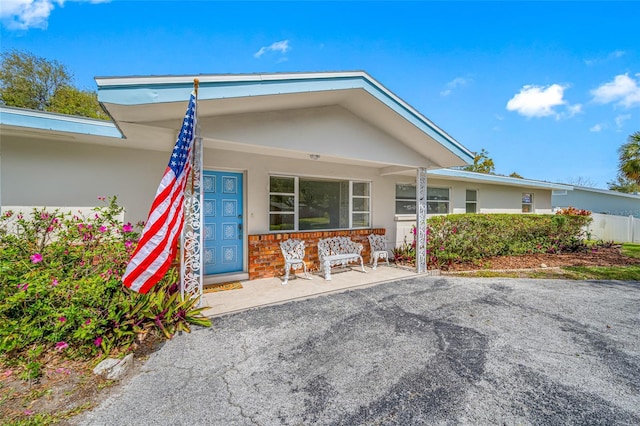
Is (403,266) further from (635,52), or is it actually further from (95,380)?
(635,52)

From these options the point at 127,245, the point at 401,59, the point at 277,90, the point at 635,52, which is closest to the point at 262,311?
the point at 127,245

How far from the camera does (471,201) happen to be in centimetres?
1175

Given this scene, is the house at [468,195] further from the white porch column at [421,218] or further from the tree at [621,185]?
the tree at [621,185]

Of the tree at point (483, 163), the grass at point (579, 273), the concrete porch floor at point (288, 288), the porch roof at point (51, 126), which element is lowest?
the grass at point (579, 273)

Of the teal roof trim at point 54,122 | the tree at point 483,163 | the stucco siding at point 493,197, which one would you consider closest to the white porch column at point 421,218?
the stucco siding at point 493,197

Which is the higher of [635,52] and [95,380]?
[635,52]

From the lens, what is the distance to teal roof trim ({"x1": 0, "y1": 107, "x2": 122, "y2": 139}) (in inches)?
167

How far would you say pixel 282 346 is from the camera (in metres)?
3.71

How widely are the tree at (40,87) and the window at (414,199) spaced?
20.7 m

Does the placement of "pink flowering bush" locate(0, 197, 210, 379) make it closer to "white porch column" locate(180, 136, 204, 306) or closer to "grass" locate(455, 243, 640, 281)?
"white porch column" locate(180, 136, 204, 306)

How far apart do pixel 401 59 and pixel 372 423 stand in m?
10.8

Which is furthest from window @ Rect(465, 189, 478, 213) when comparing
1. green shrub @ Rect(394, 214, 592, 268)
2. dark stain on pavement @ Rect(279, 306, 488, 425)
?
dark stain on pavement @ Rect(279, 306, 488, 425)

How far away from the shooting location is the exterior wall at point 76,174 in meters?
4.86

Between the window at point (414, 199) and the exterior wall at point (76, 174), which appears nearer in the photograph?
the exterior wall at point (76, 174)
